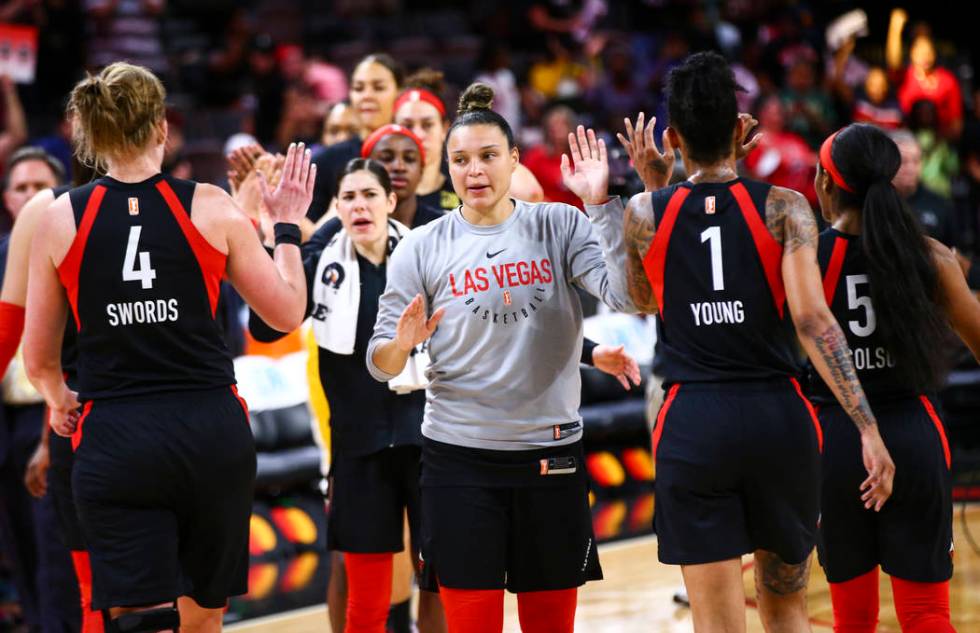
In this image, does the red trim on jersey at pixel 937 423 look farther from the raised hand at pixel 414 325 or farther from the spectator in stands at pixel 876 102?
the spectator in stands at pixel 876 102

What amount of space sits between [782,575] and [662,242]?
1.02m

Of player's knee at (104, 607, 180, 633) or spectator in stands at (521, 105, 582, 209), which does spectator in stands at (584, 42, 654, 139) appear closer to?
spectator in stands at (521, 105, 582, 209)

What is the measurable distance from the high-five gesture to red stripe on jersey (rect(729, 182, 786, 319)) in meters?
0.41

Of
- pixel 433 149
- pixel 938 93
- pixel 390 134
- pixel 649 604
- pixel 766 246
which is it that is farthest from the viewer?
pixel 938 93

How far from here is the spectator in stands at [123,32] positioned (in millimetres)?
11070

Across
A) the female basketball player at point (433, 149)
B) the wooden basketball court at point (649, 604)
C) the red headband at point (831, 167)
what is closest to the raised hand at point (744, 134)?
the red headband at point (831, 167)

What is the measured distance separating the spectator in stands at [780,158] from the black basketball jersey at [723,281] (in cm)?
792

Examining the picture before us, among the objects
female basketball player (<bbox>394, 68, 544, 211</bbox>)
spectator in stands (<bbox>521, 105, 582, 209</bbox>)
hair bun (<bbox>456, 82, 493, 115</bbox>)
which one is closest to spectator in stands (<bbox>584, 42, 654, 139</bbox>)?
spectator in stands (<bbox>521, 105, 582, 209</bbox>)

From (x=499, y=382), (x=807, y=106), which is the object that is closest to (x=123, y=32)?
(x=807, y=106)

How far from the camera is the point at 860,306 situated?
3.87 metres

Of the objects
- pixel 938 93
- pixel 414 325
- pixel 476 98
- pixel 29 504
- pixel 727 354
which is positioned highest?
pixel 938 93

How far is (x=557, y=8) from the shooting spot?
1480 cm

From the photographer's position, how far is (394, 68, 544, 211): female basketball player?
17.6ft

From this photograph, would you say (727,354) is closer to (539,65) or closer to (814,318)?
(814,318)
